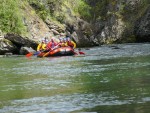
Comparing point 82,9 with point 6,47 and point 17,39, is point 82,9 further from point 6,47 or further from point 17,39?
point 6,47

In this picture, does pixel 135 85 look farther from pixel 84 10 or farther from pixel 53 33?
pixel 84 10

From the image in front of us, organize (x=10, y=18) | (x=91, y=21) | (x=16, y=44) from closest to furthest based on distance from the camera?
(x=16, y=44)
(x=10, y=18)
(x=91, y=21)

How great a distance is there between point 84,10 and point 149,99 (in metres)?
38.9

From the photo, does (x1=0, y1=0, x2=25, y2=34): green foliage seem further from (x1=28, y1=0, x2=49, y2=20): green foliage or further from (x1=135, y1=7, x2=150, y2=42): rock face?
(x1=135, y1=7, x2=150, y2=42): rock face

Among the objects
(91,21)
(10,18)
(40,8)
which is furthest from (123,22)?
(10,18)

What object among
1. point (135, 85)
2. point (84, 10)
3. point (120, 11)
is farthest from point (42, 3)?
point (135, 85)

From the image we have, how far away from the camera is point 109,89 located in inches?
403

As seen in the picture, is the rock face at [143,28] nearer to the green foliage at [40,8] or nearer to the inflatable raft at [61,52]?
the green foliage at [40,8]

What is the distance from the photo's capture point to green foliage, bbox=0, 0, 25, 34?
1438 inches

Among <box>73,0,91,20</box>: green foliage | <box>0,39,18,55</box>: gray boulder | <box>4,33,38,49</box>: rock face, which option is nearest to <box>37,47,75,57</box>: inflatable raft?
<box>0,39,18,55</box>: gray boulder

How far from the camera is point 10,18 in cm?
3703

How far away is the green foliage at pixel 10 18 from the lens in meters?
36.5

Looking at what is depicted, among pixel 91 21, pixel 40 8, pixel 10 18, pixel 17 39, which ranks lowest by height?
pixel 17 39

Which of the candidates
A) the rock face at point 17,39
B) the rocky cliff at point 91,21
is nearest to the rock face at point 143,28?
the rocky cliff at point 91,21
